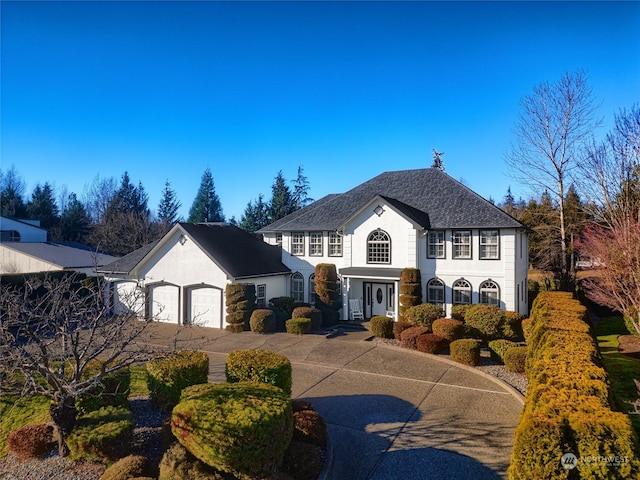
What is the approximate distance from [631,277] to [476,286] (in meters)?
7.18

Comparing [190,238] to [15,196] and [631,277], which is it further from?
[15,196]

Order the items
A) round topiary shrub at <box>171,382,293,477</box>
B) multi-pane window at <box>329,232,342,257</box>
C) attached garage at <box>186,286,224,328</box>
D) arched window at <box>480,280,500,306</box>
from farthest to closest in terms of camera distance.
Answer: multi-pane window at <box>329,232,342,257</box> → attached garage at <box>186,286,224,328</box> → arched window at <box>480,280,500,306</box> → round topiary shrub at <box>171,382,293,477</box>

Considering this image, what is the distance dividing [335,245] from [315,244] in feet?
4.71

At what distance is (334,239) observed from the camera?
2525cm

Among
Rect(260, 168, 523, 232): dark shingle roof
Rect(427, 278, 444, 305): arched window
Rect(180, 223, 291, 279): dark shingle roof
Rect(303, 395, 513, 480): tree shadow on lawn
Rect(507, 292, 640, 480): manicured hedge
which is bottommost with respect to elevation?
Rect(303, 395, 513, 480): tree shadow on lawn

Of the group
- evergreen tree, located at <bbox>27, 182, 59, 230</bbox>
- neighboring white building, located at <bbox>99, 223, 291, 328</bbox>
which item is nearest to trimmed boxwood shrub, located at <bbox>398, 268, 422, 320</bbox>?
neighboring white building, located at <bbox>99, 223, 291, 328</bbox>

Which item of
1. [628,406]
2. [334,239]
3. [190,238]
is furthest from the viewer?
[334,239]

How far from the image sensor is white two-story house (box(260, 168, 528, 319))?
2116 centimetres

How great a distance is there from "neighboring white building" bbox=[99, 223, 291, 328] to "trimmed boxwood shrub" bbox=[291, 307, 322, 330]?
3073 millimetres

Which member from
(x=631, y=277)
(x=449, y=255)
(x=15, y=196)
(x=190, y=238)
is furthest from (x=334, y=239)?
(x=15, y=196)

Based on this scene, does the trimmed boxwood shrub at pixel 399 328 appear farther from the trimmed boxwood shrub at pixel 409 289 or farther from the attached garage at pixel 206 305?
the attached garage at pixel 206 305

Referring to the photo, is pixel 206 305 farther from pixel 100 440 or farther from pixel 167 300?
pixel 100 440

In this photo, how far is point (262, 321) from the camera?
829 inches

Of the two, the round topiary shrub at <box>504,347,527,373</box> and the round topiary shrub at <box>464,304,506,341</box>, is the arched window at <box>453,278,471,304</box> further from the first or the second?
the round topiary shrub at <box>504,347,527,373</box>
